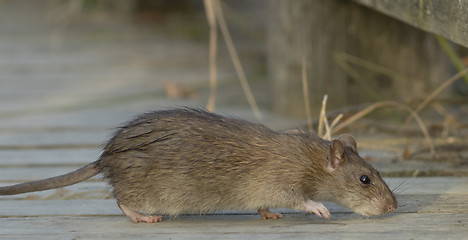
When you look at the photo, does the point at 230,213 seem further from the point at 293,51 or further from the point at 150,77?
the point at 150,77

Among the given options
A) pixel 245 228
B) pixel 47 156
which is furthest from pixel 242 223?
pixel 47 156

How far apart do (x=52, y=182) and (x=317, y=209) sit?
1.07 meters

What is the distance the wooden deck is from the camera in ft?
10.1

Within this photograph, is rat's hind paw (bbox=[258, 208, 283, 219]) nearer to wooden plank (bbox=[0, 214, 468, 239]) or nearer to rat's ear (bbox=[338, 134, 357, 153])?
wooden plank (bbox=[0, 214, 468, 239])

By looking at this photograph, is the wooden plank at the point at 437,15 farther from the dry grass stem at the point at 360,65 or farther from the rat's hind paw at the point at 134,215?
the rat's hind paw at the point at 134,215

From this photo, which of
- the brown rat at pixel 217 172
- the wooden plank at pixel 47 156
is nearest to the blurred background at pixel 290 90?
the wooden plank at pixel 47 156

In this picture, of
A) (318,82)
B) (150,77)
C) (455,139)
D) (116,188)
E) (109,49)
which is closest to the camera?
(116,188)

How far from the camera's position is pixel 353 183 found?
3316mm

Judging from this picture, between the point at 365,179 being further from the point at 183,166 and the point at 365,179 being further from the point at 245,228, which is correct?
the point at 183,166

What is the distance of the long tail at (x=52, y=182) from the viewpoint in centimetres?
326

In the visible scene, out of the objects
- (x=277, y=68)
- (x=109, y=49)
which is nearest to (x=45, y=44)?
(x=109, y=49)

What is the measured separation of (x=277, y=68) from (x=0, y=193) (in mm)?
2477

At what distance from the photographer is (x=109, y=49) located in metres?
8.02

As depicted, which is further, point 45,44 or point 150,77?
point 45,44
